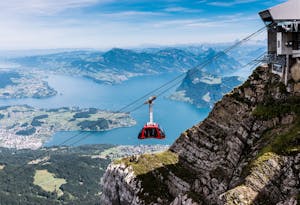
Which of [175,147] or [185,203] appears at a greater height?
[175,147]

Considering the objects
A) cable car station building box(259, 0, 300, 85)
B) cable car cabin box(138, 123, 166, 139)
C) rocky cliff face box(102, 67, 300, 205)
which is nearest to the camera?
rocky cliff face box(102, 67, 300, 205)

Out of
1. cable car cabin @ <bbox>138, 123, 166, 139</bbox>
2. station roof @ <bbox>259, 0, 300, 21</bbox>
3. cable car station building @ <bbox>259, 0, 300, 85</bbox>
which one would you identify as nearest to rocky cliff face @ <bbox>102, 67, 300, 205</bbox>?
cable car station building @ <bbox>259, 0, 300, 85</bbox>

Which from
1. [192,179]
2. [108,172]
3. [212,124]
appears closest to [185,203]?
[192,179]

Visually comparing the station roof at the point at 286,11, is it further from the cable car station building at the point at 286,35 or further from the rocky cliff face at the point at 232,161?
the rocky cliff face at the point at 232,161

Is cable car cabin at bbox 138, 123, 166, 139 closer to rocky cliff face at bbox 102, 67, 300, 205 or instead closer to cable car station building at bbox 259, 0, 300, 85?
rocky cliff face at bbox 102, 67, 300, 205

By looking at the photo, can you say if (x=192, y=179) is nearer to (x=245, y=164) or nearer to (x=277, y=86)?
(x=245, y=164)

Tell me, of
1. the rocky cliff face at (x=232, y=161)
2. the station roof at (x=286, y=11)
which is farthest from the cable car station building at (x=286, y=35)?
the rocky cliff face at (x=232, y=161)
